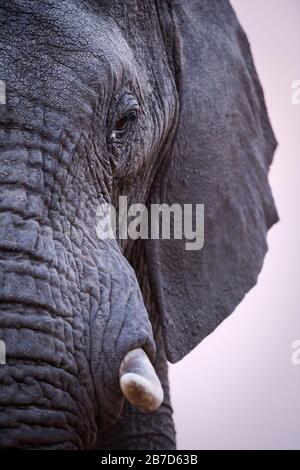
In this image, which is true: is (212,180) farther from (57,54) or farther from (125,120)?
(57,54)

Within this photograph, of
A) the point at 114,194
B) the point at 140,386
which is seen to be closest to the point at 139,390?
the point at 140,386

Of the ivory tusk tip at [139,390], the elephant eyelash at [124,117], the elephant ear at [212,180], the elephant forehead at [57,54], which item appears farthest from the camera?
the elephant ear at [212,180]

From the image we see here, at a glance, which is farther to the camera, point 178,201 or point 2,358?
point 178,201

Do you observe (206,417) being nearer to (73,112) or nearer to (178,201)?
(178,201)

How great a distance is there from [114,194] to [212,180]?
490 mm

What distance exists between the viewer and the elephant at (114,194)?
7.55ft

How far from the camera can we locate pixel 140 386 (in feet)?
7.42

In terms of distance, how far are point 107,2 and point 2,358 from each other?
0.93 metres

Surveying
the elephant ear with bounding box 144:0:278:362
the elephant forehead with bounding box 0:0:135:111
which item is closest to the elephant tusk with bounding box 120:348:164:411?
the elephant forehead with bounding box 0:0:135:111

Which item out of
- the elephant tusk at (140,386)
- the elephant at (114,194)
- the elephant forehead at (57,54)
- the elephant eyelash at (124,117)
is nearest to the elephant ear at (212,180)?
the elephant at (114,194)

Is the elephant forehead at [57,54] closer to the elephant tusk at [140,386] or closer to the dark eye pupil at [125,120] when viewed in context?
the dark eye pupil at [125,120]

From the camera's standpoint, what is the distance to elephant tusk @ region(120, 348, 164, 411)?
2264 millimetres

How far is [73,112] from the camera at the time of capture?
2549 millimetres
